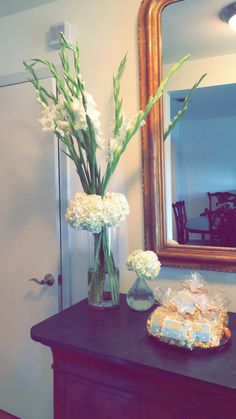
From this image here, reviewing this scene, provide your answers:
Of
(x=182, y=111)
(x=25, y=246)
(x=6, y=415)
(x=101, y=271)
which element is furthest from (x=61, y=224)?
(x=6, y=415)

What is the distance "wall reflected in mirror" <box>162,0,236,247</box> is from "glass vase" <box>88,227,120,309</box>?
293 mm

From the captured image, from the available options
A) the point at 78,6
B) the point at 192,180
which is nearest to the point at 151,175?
the point at 192,180

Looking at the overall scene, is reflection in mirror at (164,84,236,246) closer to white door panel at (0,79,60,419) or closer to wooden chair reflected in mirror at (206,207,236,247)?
wooden chair reflected in mirror at (206,207,236,247)

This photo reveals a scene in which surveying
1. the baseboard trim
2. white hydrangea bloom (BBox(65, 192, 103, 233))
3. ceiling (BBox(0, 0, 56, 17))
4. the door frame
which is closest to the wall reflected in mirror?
white hydrangea bloom (BBox(65, 192, 103, 233))

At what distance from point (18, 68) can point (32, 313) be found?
1.32m

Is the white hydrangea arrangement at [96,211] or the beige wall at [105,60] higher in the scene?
the beige wall at [105,60]

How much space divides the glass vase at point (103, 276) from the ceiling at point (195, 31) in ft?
2.64

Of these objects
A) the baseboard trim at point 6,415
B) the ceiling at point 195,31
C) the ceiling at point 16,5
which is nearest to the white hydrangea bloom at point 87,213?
the ceiling at point 195,31

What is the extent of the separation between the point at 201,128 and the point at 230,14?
17.9 inches

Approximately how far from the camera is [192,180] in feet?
4.64

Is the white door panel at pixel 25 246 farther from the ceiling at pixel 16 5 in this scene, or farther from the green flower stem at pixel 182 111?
the green flower stem at pixel 182 111

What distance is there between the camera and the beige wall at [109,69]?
1509mm

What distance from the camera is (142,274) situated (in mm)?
1248

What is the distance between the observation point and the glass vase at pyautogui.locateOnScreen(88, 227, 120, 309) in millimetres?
1336
